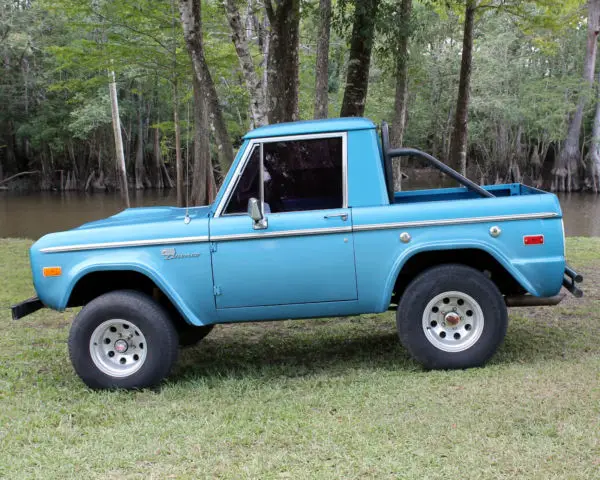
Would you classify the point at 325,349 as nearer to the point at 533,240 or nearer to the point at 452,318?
the point at 452,318

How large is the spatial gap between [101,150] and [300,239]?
44.5 metres

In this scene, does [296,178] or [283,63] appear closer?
[296,178]

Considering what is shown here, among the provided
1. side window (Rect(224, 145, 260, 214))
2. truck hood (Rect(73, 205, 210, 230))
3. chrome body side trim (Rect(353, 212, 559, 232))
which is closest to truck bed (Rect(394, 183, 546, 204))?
chrome body side trim (Rect(353, 212, 559, 232))

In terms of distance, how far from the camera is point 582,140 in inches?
1658

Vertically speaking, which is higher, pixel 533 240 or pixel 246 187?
pixel 246 187

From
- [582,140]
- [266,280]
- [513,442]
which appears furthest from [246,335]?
[582,140]

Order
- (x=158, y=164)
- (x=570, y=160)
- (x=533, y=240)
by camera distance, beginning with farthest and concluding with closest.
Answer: (x=158, y=164) → (x=570, y=160) → (x=533, y=240)

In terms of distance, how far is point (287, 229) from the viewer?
5.31 meters

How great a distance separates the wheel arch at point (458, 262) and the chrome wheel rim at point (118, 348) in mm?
2031

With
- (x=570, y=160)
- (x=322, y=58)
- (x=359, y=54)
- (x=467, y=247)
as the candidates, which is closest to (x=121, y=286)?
(x=467, y=247)

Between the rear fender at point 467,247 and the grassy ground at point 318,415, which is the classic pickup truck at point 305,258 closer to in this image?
the rear fender at point 467,247

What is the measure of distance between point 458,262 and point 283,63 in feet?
16.8

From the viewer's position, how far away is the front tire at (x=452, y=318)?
534cm

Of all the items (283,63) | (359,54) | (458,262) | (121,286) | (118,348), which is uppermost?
(359,54)
